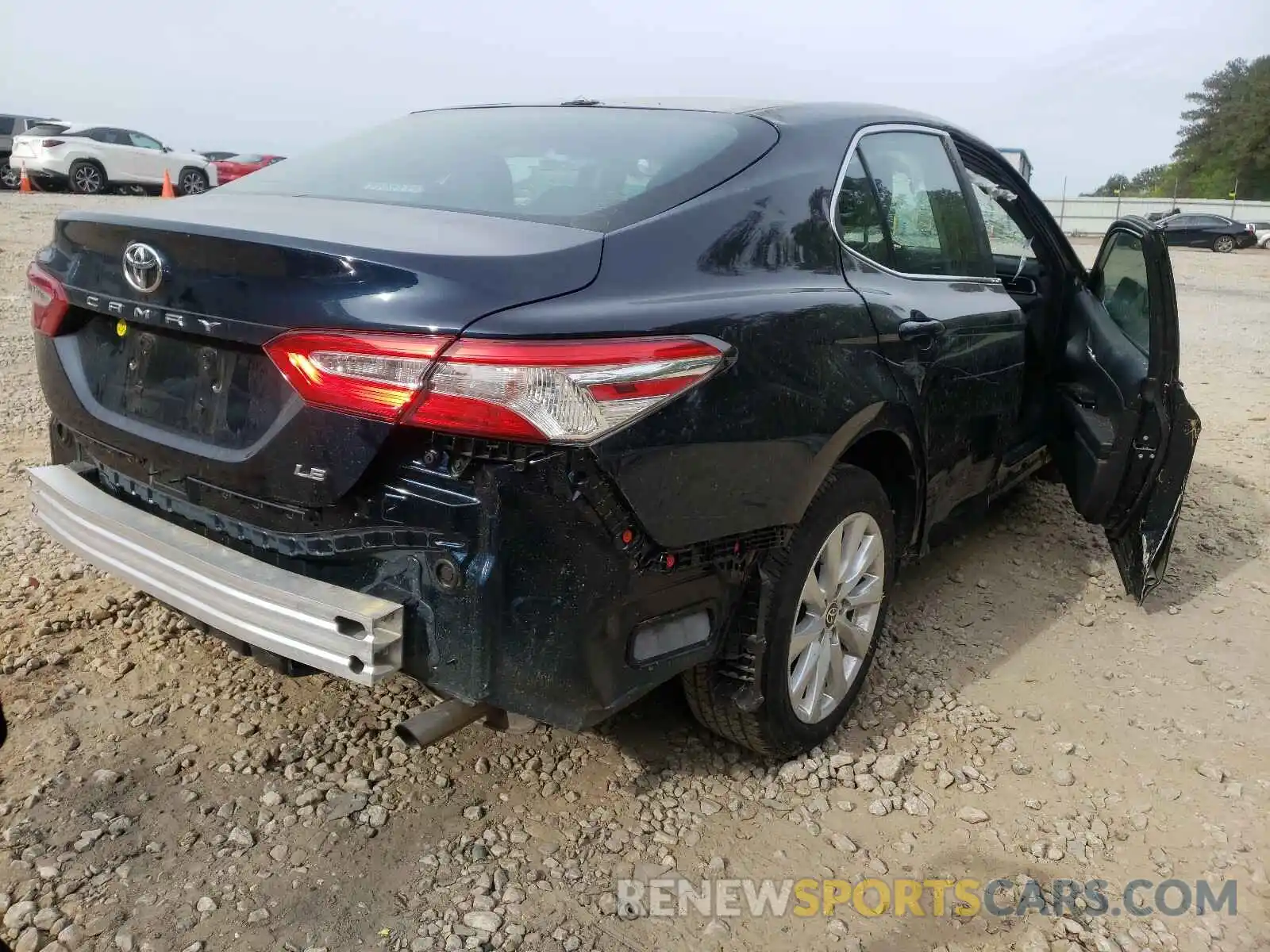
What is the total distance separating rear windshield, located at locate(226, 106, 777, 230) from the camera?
7.39 ft

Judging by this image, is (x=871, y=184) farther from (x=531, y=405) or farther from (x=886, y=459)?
(x=531, y=405)

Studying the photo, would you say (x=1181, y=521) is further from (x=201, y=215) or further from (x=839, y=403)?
(x=201, y=215)

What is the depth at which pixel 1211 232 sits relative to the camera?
30516 millimetres

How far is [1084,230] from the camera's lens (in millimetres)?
37875

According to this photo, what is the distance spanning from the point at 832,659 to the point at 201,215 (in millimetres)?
1938

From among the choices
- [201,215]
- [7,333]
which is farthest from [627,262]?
[7,333]

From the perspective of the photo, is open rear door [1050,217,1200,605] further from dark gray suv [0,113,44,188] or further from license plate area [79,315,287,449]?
dark gray suv [0,113,44,188]

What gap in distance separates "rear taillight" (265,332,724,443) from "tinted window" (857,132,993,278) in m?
1.43

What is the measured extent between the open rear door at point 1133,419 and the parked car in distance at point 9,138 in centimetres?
2393

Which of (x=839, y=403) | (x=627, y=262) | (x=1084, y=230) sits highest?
(x=627, y=262)

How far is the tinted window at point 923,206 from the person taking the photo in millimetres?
2965

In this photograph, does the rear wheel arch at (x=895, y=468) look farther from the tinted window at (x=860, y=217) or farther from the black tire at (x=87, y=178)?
the black tire at (x=87, y=178)

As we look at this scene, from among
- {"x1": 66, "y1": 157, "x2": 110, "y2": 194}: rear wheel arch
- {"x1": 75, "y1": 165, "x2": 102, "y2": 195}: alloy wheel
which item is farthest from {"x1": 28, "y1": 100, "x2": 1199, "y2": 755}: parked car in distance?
{"x1": 75, "y1": 165, "x2": 102, "y2": 195}: alloy wheel

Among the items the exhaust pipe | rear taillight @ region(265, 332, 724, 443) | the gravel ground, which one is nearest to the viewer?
rear taillight @ region(265, 332, 724, 443)
